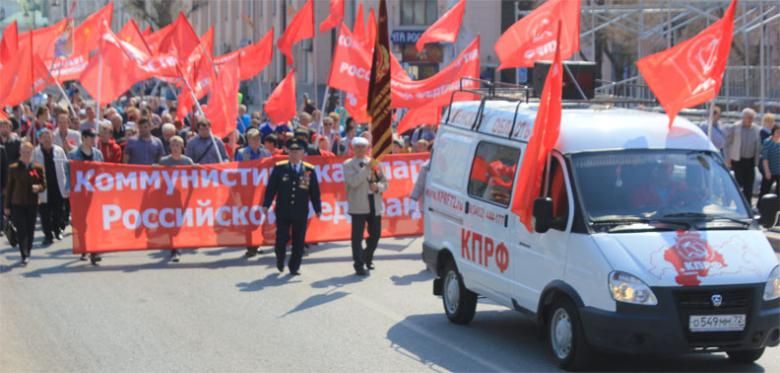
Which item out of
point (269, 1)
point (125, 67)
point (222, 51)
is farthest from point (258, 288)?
point (222, 51)

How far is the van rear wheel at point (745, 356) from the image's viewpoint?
9406 millimetres

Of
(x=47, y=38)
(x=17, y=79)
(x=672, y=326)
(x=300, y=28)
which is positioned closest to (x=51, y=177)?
(x=17, y=79)

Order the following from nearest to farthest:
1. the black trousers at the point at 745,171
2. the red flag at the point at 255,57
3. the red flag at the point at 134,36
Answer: the black trousers at the point at 745,171
the red flag at the point at 134,36
the red flag at the point at 255,57

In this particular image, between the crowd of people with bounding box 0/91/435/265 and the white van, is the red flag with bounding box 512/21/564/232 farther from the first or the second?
the crowd of people with bounding box 0/91/435/265

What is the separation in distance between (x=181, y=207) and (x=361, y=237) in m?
2.96

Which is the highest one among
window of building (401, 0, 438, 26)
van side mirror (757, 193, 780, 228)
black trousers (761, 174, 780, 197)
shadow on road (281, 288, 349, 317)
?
window of building (401, 0, 438, 26)

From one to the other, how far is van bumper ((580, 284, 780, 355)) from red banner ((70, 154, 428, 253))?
8.15 metres

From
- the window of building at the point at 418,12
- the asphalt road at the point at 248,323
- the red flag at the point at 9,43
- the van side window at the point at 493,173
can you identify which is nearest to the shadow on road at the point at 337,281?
the asphalt road at the point at 248,323

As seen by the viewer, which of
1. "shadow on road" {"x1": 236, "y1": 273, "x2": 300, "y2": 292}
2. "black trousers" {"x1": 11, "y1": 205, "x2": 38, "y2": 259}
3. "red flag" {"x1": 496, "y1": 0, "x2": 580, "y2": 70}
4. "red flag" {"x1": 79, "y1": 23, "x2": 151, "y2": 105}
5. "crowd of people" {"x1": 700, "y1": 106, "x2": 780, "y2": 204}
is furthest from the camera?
"red flag" {"x1": 79, "y1": 23, "x2": 151, "y2": 105}

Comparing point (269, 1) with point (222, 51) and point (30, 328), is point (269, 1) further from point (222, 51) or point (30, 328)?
point (30, 328)

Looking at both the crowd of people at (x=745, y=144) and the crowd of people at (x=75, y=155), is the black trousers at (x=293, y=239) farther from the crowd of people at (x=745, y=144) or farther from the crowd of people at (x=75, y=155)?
the crowd of people at (x=745, y=144)

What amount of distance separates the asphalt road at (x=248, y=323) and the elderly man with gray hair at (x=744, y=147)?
6.02 metres

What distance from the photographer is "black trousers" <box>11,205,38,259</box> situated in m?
15.5

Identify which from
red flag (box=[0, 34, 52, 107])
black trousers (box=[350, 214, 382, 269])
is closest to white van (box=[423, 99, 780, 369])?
black trousers (box=[350, 214, 382, 269])
